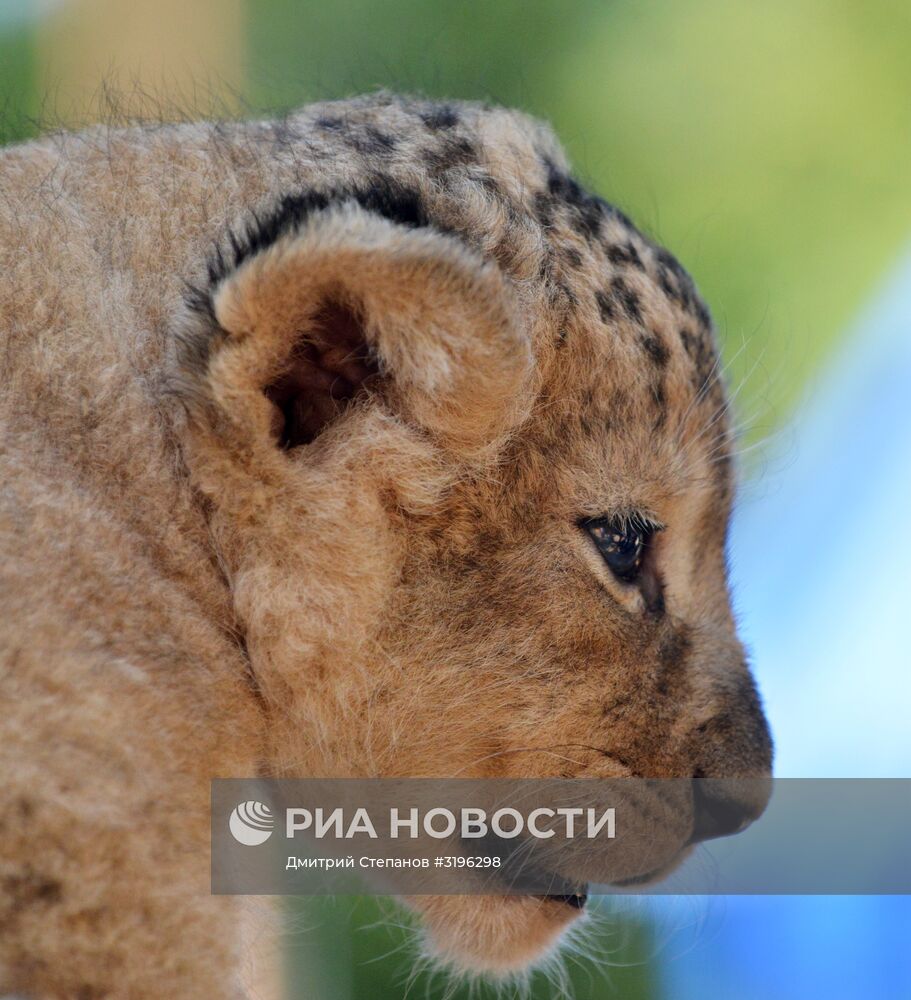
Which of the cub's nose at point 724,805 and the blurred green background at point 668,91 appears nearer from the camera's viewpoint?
the cub's nose at point 724,805

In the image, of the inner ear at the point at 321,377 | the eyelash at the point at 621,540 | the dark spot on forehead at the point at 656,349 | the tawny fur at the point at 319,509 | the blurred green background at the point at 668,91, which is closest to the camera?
the tawny fur at the point at 319,509

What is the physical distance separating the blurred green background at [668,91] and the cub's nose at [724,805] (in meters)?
0.53

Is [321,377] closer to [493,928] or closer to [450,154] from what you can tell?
[450,154]

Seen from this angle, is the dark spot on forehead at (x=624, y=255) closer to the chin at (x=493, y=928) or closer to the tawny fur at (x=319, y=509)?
the tawny fur at (x=319, y=509)

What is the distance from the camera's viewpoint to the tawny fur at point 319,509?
1.56m

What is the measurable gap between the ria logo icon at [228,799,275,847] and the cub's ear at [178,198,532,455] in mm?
524

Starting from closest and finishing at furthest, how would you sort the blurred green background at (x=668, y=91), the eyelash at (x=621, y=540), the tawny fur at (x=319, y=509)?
1. the tawny fur at (x=319, y=509)
2. the eyelash at (x=621, y=540)
3. the blurred green background at (x=668, y=91)

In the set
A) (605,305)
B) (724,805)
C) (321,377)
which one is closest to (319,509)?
(321,377)

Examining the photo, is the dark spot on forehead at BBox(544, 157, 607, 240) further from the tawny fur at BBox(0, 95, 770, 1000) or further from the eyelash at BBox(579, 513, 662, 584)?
the eyelash at BBox(579, 513, 662, 584)

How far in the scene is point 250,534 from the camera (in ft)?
6.06

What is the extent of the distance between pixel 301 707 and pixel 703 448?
865 millimetres

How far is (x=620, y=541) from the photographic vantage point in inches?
82.7

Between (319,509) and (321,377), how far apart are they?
0.20m

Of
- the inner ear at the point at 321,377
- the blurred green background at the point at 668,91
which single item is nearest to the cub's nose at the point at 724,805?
the blurred green background at the point at 668,91
